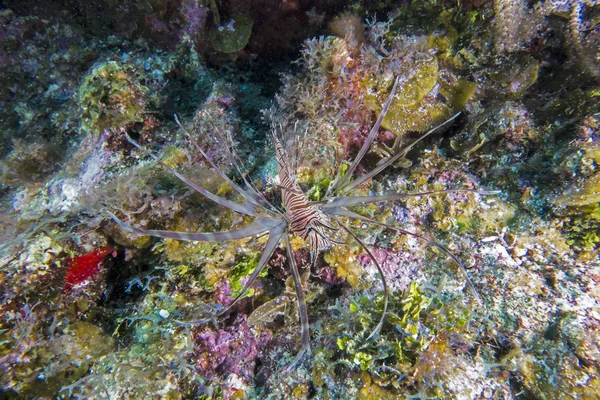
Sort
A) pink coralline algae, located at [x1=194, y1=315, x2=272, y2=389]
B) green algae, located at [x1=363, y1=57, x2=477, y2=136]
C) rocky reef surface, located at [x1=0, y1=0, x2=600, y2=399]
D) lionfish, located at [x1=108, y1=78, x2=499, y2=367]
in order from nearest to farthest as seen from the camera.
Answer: lionfish, located at [x1=108, y1=78, x2=499, y2=367] → rocky reef surface, located at [x1=0, y1=0, x2=600, y2=399] → pink coralline algae, located at [x1=194, y1=315, x2=272, y2=389] → green algae, located at [x1=363, y1=57, x2=477, y2=136]

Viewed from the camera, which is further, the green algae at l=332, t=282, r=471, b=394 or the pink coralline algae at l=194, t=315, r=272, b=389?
the pink coralline algae at l=194, t=315, r=272, b=389

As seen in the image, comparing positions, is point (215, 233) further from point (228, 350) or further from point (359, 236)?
point (228, 350)

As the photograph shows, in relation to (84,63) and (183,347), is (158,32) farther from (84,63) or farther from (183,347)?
(183,347)

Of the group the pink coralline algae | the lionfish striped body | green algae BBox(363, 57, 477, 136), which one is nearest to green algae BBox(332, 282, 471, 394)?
the lionfish striped body

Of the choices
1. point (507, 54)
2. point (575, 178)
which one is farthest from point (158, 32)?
point (575, 178)

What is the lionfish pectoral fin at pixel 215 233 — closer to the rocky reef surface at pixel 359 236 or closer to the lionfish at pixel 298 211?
the lionfish at pixel 298 211

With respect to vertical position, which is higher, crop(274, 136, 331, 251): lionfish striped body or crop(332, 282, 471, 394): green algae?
crop(274, 136, 331, 251): lionfish striped body

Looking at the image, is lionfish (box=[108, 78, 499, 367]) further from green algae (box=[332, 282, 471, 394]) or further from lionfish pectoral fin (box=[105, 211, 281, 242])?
green algae (box=[332, 282, 471, 394])

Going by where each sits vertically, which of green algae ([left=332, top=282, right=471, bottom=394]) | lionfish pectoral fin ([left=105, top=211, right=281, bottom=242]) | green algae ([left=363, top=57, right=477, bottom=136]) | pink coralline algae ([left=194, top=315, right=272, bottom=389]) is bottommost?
pink coralline algae ([left=194, top=315, right=272, bottom=389])
